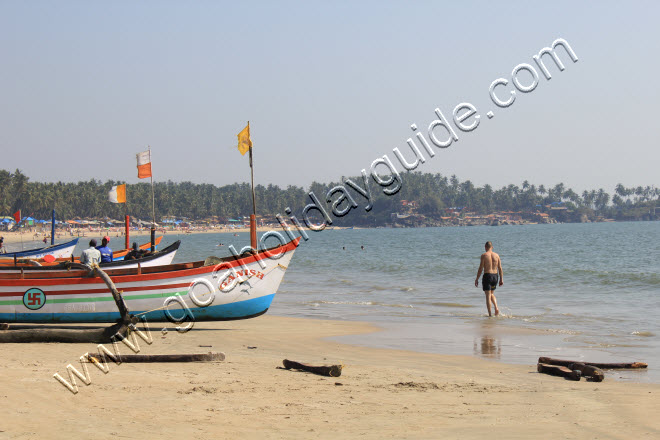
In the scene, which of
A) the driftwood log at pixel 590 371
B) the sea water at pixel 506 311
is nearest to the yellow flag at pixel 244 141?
the sea water at pixel 506 311

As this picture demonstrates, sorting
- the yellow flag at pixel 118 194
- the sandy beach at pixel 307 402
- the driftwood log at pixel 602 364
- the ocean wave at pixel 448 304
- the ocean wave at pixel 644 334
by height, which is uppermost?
the yellow flag at pixel 118 194

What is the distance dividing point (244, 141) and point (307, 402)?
10.1m

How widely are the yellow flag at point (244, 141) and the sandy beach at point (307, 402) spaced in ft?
22.6

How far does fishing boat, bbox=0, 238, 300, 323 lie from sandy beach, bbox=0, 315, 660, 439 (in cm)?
280

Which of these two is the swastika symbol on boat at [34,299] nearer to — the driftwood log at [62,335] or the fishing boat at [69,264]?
the fishing boat at [69,264]

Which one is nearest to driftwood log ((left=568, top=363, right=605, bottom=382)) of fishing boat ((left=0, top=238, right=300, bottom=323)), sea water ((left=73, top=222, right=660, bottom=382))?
sea water ((left=73, top=222, right=660, bottom=382))

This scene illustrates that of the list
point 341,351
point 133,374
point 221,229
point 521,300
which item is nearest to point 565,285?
point 521,300

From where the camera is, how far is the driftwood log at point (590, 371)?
30.5 ft

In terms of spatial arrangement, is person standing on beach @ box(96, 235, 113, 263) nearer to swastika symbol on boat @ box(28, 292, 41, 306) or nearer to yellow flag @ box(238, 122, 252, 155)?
swastika symbol on boat @ box(28, 292, 41, 306)

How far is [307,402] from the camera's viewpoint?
7.56 m

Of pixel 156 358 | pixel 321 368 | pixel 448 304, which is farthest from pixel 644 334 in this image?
pixel 156 358

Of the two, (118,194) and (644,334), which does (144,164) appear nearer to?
(118,194)

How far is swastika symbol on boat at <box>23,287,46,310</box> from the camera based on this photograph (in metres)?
13.5

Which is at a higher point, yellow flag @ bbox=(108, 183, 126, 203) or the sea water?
yellow flag @ bbox=(108, 183, 126, 203)
